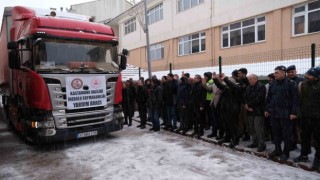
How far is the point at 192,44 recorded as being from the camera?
21531mm

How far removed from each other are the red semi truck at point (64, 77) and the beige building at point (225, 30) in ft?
20.7

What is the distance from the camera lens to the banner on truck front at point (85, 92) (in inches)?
294

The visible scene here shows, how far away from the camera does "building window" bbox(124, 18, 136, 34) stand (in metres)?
30.9

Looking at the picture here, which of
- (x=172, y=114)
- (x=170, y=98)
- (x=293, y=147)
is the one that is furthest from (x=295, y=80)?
(x=172, y=114)

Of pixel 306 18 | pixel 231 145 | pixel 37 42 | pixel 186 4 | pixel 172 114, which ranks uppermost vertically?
pixel 186 4

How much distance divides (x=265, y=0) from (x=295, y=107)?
37.2 feet

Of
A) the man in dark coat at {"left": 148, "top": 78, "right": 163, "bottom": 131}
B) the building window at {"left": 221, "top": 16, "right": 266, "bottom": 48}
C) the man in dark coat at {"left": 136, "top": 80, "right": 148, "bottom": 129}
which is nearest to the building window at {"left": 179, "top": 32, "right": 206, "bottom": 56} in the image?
the building window at {"left": 221, "top": 16, "right": 266, "bottom": 48}

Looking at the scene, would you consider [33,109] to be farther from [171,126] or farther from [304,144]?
[304,144]

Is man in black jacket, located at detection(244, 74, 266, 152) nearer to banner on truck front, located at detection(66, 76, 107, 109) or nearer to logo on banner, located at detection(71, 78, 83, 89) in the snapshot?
banner on truck front, located at detection(66, 76, 107, 109)

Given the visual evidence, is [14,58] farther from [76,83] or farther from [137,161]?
[137,161]

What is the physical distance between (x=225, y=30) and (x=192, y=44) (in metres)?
3.52

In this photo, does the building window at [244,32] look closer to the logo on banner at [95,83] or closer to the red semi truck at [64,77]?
the red semi truck at [64,77]

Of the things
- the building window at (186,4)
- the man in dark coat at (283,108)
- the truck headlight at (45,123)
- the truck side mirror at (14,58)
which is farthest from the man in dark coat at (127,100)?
the building window at (186,4)

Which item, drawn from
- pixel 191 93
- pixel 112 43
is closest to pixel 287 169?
pixel 191 93
